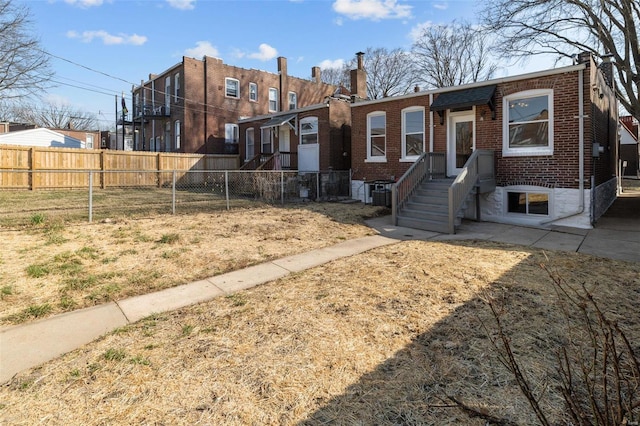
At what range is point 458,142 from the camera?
1289 cm

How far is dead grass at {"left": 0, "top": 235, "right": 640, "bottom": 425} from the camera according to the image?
2621 millimetres

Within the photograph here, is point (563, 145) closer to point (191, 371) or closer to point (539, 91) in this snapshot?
point (539, 91)

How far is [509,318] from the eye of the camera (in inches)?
160

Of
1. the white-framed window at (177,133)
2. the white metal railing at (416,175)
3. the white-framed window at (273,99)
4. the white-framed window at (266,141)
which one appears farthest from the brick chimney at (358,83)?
the white-framed window at (177,133)

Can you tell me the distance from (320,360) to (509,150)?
1062 centimetres

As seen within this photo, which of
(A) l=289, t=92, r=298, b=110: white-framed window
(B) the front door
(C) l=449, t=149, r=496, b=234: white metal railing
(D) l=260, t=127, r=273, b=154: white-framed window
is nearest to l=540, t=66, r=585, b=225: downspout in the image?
(C) l=449, t=149, r=496, b=234: white metal railing

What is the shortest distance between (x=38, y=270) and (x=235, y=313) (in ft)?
11.6

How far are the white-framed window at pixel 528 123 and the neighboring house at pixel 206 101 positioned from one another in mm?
20765

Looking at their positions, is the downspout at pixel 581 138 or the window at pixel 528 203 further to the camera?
the window at pixel 528 203

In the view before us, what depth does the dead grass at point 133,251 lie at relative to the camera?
496 centimetres

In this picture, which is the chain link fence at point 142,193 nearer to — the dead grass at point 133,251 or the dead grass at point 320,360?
the dead grass at point 133,251

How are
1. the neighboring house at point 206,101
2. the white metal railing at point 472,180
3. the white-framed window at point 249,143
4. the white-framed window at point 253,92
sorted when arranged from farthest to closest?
the white-framed window at point 253,92, the neighboring house at point 206,101, the white-framed window at point 249,143, the white metal railing at point 472,180

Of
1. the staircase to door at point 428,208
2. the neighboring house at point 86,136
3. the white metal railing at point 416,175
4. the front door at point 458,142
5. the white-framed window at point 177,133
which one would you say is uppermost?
the neighboring house at point 86,136

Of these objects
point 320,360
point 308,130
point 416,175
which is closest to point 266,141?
point 308,130
